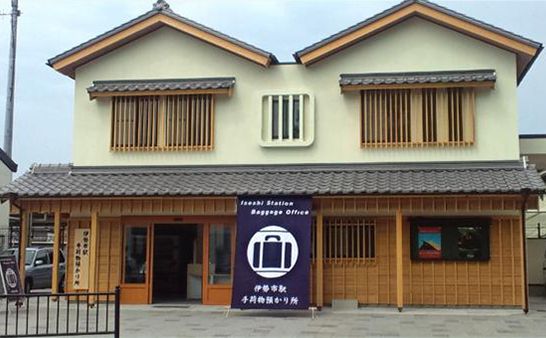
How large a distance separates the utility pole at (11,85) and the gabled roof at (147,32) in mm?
10178

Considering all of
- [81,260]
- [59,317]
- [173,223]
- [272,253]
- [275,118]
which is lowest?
[59,317]

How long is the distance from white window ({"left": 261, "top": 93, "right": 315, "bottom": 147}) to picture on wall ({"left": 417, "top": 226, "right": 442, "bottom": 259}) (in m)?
3.63

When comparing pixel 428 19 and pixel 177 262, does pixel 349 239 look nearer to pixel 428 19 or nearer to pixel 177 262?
pixel 177 262

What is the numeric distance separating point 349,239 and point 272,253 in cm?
251

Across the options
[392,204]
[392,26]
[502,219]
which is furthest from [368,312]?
[392,26]

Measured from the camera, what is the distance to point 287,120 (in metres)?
18.6

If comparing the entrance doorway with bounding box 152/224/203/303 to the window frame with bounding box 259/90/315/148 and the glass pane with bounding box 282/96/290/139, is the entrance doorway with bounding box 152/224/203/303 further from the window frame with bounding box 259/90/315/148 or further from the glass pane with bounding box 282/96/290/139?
the glass pane with bounding box 282/96/290/139

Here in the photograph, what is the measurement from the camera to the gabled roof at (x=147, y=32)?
1852cm

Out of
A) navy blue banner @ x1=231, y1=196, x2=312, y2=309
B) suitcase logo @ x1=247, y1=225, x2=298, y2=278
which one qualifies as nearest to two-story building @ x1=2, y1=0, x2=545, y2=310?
navy blue banner @ x1=231, y1=196, x2=312, y2=309

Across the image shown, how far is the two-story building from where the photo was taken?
17.2m

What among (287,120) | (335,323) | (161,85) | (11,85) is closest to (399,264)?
(335,323)

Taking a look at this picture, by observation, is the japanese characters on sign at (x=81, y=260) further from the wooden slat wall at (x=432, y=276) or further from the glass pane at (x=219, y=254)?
the wooden slat wall at (x=432, y=276)

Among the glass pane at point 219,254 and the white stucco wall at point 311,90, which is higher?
the white stucco wall at point 311,90

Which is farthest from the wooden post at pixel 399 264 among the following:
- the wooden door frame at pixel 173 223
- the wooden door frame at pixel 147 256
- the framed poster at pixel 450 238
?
the wooden door frame at pixel 147 256
